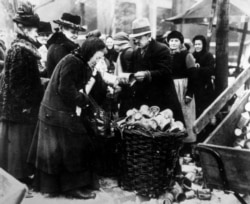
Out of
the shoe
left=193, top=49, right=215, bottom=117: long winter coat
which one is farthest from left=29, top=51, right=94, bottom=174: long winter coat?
left=193, top=49, right=215, bottom=117: long winter coat

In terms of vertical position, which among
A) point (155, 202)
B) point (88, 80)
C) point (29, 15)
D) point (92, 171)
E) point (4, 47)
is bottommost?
point (155, 202)

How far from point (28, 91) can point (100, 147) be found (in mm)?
979

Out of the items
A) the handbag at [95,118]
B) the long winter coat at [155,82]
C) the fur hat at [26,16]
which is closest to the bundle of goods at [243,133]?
the long winter coat at [155,82]

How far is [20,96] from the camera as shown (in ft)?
11.9

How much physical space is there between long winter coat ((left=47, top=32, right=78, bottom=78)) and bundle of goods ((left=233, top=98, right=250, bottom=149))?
5.91 ft

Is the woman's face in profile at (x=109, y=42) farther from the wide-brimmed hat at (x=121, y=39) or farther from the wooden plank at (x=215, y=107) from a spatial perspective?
the wooden plank at (x=215, y=107)

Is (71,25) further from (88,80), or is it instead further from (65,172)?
(65,172)

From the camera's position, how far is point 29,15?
11.8 feet

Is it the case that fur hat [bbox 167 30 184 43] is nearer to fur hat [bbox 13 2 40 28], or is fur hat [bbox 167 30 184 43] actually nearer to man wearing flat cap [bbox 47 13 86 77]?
man wearing flat cap [bbox 47 13 86 77]

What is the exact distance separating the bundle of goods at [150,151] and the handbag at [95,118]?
0.54 feet

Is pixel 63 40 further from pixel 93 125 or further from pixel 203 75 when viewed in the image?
pixel 203 75

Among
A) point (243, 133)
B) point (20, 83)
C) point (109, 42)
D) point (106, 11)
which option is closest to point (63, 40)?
point (20, 83)

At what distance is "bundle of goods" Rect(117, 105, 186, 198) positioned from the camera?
334cm

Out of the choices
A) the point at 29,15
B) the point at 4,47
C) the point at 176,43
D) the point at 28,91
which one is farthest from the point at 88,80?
the point at 4,47
